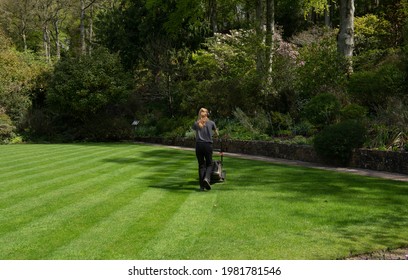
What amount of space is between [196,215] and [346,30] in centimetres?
1499

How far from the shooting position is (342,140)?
1308cm

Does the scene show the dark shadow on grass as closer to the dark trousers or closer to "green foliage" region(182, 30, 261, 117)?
the dark trousers

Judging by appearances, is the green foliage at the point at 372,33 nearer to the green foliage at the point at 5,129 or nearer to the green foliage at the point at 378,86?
the green foliage at the point at 378,86

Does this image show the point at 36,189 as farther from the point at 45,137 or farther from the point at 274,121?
the point at 45,137

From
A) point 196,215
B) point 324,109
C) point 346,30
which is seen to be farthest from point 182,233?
point 346,30

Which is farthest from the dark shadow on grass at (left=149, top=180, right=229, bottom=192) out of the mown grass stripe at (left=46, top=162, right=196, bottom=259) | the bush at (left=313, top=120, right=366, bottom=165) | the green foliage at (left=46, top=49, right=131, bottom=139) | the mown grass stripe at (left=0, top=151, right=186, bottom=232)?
the green foliage at (left=46, top=49, right=131, bottom=139)

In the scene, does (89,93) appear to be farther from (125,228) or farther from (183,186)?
(125,228)

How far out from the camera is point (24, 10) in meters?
47.0

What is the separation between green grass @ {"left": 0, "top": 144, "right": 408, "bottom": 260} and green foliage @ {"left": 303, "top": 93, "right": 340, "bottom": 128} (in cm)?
423

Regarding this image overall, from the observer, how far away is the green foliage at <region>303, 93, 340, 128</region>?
51.6 feet

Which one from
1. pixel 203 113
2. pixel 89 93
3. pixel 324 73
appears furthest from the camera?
pixel 89 93

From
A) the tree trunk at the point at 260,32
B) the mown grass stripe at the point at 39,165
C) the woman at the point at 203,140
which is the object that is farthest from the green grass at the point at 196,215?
the tree trunk at the point at 260,32

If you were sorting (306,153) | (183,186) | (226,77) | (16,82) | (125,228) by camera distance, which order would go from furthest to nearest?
1. (16,82)
2. (226,77)
3. (306,153)
4. (183,186)
5. (125,228)

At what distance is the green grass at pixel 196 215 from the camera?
228 inches
